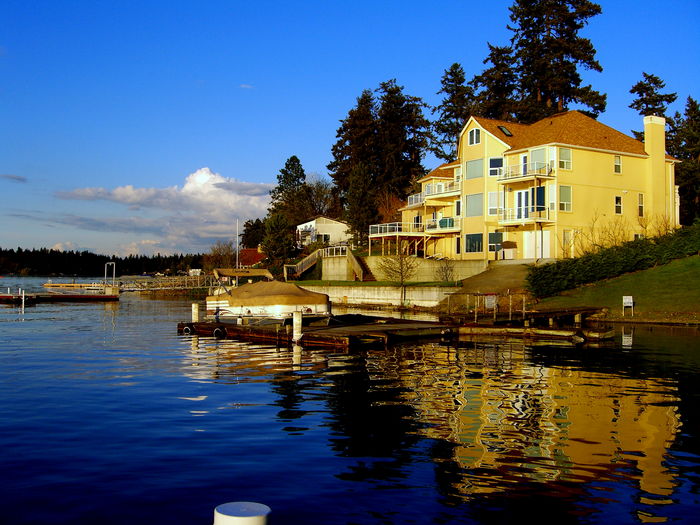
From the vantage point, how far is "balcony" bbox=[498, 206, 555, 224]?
2410 inches

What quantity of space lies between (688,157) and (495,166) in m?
33.4

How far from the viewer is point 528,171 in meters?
62.9

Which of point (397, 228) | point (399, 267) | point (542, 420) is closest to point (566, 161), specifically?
point (399, 267)

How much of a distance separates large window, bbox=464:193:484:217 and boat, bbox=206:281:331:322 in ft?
94.0

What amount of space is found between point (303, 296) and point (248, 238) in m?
113

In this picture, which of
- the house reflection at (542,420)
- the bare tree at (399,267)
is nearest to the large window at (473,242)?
the bare tree at (399,267)

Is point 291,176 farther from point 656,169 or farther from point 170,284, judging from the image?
point 656,169

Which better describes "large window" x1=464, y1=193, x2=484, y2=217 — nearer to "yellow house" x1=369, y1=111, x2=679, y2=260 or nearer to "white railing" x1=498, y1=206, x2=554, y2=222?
"yellow house" x1=369, y1=111, x2=679, y2=260

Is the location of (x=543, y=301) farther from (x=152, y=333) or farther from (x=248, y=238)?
(x=248, y=238)

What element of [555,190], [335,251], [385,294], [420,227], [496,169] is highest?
[496,169]

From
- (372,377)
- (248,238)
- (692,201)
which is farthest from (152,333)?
(248,238)

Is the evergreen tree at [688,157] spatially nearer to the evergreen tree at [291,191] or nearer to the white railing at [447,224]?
the white railing at [447,224]

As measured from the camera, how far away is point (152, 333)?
143 ft

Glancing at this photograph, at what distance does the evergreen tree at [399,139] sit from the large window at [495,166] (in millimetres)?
39982
